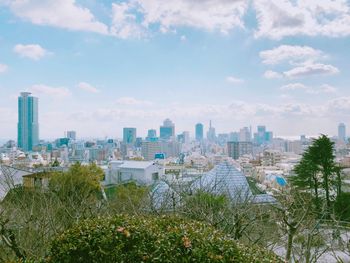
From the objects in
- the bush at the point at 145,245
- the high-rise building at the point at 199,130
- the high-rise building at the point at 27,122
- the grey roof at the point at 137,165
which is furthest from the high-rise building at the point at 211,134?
the bush at the point at 145,245

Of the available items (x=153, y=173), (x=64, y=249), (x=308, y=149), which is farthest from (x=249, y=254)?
(x=153, y=173)

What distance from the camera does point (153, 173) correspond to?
2570cm

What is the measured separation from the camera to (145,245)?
8.34ft

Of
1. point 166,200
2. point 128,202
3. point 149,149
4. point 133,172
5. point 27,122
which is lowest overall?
point 133,172

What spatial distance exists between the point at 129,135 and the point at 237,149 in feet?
112

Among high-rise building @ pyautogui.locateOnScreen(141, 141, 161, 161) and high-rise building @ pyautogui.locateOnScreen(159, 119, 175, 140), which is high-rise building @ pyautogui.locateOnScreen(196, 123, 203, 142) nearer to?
high-rise building @ pyautogui.locateOnScreen(159, 119, 175, 140)

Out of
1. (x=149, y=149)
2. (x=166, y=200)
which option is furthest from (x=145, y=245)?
(x=149, y=149)

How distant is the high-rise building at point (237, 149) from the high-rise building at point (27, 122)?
45044 mm

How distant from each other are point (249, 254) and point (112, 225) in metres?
1.00

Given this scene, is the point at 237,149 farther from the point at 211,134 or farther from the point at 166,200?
the point at 166,200

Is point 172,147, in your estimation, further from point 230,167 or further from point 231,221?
point 231,221

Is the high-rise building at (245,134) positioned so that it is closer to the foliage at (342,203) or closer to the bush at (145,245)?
the foliage at (342,203)

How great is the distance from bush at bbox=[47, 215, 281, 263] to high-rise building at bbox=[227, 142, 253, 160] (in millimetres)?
77363

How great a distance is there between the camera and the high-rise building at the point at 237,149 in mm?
79562
